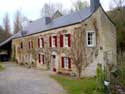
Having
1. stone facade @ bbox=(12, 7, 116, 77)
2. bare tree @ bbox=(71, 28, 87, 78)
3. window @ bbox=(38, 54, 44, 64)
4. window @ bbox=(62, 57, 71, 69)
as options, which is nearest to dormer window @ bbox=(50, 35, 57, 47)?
stone facade @ bbox=(12, 7, 116, 77)

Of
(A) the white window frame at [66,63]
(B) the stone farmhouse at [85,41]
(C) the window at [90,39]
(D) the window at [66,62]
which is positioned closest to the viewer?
(B) the stone farmhouse at [85,41]

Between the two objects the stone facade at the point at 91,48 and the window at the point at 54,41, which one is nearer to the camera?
the stone facade at the point at 91,48

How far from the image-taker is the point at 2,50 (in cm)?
5859

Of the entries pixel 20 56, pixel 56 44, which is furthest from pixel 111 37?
pixel 20 56

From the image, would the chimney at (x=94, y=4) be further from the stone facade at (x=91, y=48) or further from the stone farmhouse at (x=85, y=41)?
the stone facade at (x=91, y=48)

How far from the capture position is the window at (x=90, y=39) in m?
27.5

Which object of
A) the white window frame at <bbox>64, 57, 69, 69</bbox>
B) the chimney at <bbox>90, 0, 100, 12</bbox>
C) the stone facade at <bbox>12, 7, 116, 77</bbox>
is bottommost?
the white window frame at <bbox>64, 57, 69, 69</bbox>

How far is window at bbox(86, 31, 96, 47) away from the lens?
2748 centimetres

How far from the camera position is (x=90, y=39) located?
27.7 meters

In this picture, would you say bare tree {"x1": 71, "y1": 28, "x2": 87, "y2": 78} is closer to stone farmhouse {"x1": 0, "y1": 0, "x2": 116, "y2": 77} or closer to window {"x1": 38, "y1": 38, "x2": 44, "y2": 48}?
stone farmhouse {"x1": 0, "y1": 0, "x2": 116, "y2": 77}

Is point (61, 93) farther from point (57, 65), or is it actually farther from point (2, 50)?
point (2, 50)

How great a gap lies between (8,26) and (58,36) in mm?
59116

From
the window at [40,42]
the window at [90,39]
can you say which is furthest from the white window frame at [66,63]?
the window at [40,42]

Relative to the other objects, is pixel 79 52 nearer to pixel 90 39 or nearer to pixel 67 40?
pixel 90 39
